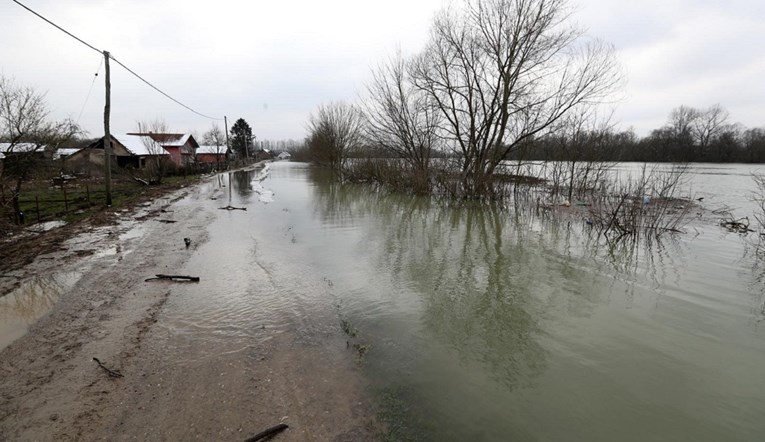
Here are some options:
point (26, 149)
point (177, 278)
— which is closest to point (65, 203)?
point (26, 149)

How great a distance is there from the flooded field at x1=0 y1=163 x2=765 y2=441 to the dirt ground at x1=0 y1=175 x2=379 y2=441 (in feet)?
0.21

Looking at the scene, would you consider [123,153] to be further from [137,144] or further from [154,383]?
[154,383]

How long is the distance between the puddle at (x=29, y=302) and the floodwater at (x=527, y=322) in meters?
1.96

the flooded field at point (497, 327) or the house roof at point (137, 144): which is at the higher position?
the house roof at point (137, 144)

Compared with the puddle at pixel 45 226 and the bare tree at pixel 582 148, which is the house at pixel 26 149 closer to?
the puddle at pixel 45 226

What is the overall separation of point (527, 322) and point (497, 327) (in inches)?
20.5

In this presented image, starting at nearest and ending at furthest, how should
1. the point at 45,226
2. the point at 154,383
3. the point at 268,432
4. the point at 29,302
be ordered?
the point at 268,432
the point at 154,383
the point at 29,302
the point at 45,226

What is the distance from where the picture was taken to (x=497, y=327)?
5418mm

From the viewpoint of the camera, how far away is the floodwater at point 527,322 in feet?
12.0

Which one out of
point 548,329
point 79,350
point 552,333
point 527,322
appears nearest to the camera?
point 79,350

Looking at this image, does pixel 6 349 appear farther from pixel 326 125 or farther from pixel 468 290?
pixel 326 125

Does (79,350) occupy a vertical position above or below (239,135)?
below

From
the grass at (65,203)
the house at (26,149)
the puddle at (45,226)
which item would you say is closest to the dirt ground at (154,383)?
the puddle at (45,226)

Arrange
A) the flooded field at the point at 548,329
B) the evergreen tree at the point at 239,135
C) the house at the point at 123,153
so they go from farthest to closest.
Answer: the evergreen tree at the point at 239,135 < the house at the point at 123,153 < the flooded field at the point at 548,329
